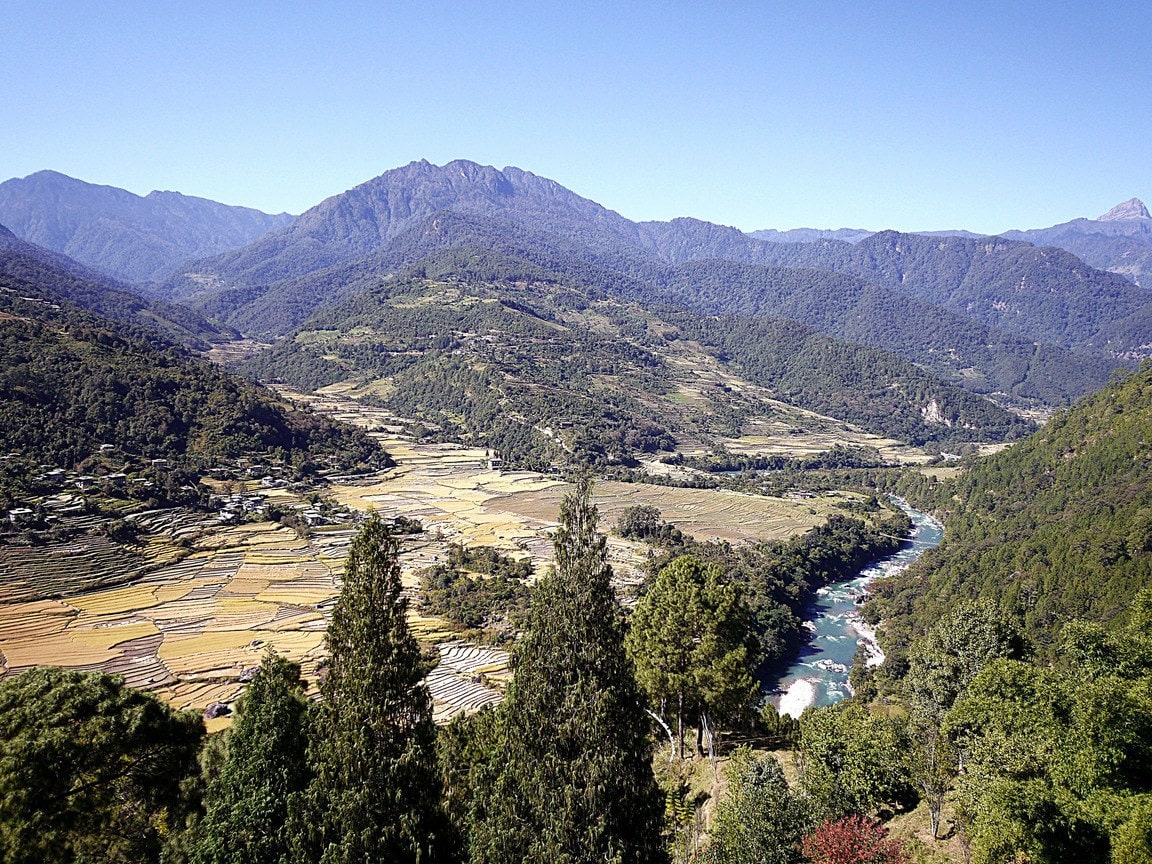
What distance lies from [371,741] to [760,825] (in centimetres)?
1026

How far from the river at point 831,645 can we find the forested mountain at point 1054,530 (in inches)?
152

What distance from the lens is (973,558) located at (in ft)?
264

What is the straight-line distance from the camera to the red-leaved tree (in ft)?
46.9

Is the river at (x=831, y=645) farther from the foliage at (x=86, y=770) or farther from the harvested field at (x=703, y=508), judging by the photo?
the foliage at (x=86, y=770)

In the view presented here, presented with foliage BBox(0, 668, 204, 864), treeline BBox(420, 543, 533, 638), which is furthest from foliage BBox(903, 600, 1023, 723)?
treeline BBox(420, 543, 533, 638)

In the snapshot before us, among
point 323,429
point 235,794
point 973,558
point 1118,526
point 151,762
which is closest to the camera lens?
point 235,794

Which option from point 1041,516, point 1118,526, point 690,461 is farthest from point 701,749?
point 690,461

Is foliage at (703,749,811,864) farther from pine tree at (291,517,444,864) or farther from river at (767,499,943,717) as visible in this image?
river at (767,499,943,717)

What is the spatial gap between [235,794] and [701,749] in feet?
67.9

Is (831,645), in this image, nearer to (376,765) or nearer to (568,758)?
(568,758)

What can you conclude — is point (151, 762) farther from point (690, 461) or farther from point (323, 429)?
point (690, 461)

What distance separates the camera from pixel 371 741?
1159 centimetres

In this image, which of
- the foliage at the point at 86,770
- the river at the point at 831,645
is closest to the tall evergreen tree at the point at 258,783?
the foliage at the point at 86,770

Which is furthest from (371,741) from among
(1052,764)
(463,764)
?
(1052,764)
